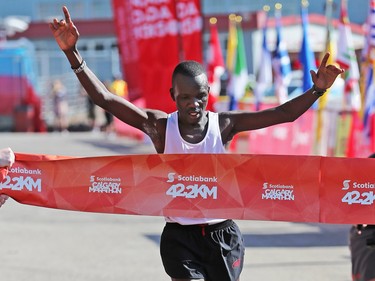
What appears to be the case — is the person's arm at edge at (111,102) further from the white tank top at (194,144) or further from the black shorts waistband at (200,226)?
the black shorts waistband at (200,226)

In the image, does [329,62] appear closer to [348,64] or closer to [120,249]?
[348,64]

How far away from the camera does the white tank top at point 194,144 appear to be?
4.36 meters

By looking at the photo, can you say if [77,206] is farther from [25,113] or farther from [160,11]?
[25,113]

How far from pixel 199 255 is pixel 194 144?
1.83 feet

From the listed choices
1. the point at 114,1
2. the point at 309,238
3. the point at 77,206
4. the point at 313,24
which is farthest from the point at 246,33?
the point at 77,206

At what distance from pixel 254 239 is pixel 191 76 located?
4.69 meters

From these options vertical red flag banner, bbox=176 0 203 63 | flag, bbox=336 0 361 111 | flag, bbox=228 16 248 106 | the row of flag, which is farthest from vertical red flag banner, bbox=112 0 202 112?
flag, bbox=336 0 361 111

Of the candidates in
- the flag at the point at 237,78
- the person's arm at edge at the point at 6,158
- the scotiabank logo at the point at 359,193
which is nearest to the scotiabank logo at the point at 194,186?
the scotiabank logo at the point at 359,193

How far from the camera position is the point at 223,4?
142 ft

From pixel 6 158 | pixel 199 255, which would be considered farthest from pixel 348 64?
pixel 6 158

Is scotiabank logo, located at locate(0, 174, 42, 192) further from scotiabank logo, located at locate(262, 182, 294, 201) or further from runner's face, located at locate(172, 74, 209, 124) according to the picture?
scotiabank logo, located at locate(262, 182, 294, 201)

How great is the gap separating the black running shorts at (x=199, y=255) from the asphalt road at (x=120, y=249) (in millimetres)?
2723

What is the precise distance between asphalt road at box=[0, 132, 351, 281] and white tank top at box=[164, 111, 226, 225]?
2709mm

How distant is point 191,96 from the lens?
425 centimetres
